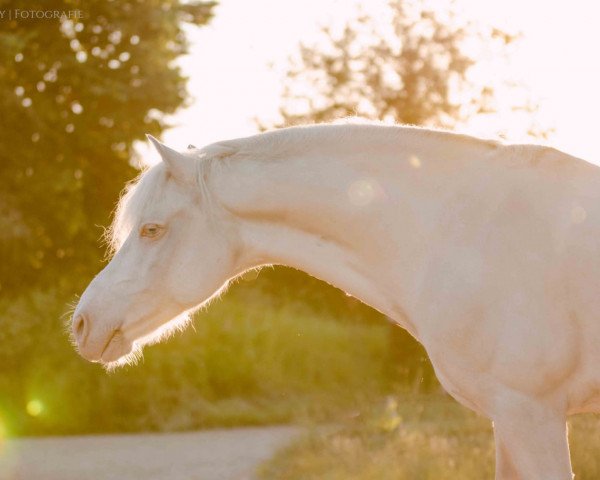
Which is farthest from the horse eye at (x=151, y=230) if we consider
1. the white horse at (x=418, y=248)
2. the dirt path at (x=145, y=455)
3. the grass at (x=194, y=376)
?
the grass at (x=194, y=376)

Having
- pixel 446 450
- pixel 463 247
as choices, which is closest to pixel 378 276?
pixel 463 247

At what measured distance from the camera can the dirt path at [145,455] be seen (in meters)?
9.16

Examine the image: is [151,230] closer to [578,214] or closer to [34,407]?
[578,214]

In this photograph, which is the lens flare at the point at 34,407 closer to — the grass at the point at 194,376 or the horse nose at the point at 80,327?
the grass at the point at 194,376

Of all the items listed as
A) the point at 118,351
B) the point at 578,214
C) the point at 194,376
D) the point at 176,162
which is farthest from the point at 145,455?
the point at 578,214

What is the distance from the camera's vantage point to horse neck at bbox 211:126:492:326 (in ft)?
12.1

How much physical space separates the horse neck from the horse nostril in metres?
0.70

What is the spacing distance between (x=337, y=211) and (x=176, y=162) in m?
0.66

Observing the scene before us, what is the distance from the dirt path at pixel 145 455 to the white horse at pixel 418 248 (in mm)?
5256

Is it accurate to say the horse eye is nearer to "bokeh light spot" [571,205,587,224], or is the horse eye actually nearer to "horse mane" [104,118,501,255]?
"horse mane" [104,118,501,255]

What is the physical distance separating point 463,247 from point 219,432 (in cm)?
898

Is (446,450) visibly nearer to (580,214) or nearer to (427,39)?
(580,214)

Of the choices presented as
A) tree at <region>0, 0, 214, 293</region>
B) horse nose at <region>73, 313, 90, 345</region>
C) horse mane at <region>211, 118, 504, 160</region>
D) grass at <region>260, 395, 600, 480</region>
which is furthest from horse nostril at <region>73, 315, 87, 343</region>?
tree at <region>0, 0, 214, 293</region>

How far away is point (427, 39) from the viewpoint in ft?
69.4
